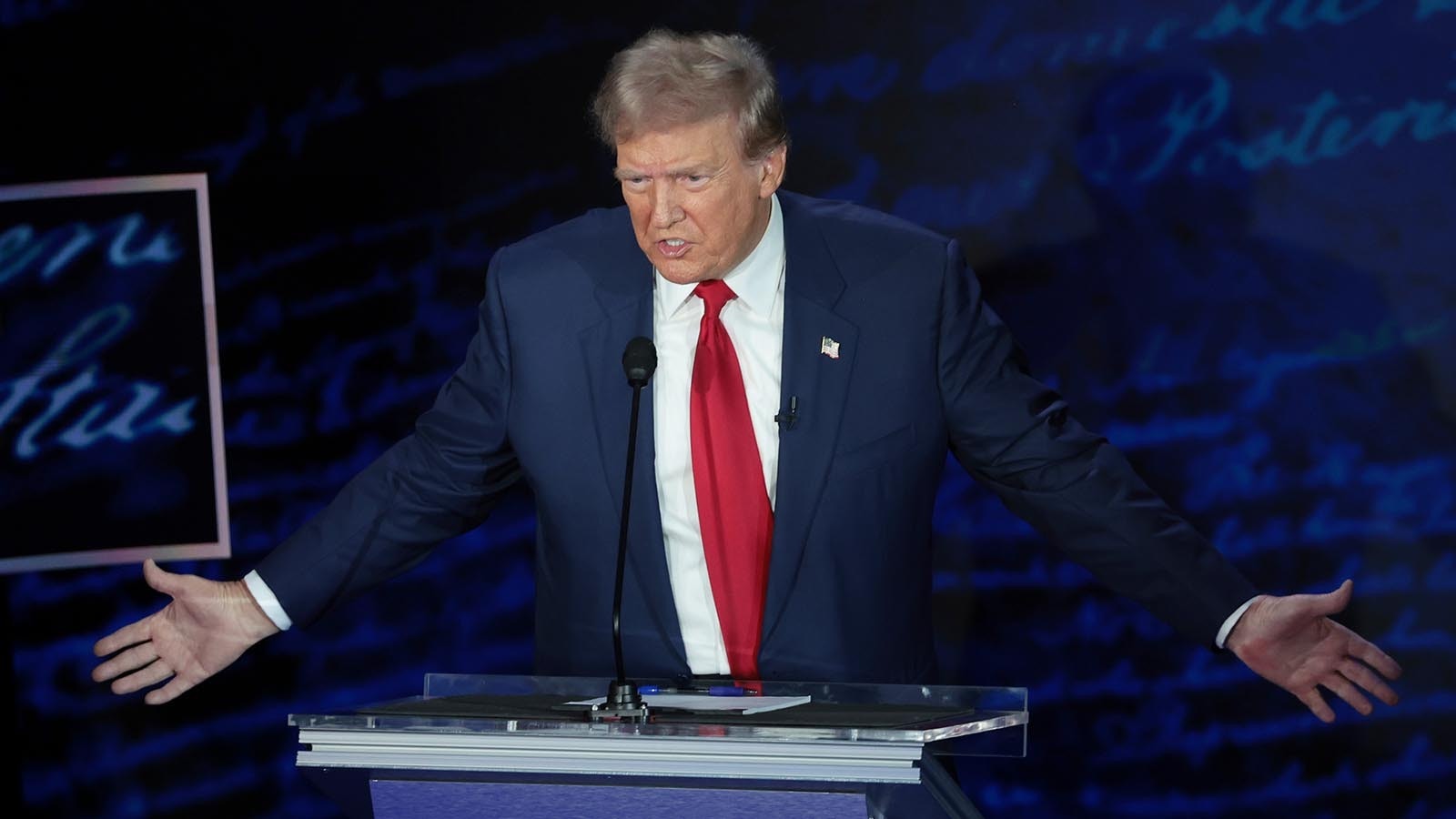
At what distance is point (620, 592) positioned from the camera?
1.89m

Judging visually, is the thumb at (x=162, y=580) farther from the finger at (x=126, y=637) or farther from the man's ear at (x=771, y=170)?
the man's ear at (x=771, y=170)

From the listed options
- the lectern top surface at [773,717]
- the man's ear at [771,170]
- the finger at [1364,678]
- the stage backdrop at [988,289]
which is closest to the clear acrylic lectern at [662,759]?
the lectern top surface at [773,717]

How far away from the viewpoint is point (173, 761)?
3.85 meters

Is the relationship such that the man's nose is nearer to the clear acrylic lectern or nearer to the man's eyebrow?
the man's eyebrow

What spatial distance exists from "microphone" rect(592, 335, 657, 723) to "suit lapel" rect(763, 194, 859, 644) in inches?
Result: 17.3

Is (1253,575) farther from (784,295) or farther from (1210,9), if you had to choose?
(784,295)

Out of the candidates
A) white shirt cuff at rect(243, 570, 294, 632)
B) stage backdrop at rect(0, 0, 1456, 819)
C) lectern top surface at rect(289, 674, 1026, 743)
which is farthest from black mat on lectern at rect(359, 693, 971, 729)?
stage backdrop at rect(0, 0, 1456, 819)

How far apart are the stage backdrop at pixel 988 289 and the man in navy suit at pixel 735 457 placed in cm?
89

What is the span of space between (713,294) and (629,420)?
8.7 inches

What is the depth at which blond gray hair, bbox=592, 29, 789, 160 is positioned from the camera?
236 centimetres

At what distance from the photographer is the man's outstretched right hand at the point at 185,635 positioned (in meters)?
2.44

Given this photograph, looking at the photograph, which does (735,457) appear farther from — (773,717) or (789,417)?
(773,717)

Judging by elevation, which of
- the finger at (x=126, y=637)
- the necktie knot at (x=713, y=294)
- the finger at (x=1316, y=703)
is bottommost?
the finger at (x=1316, y=703)

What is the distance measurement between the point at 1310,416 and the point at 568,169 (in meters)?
1.57
